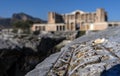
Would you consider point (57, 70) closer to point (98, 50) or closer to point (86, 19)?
point (98, 50)

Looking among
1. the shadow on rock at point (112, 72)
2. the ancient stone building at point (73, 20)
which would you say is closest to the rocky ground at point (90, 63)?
the shadow on rock at point (112, 72)

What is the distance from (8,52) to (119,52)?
991 centimetres

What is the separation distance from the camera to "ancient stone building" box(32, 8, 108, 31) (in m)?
78.2

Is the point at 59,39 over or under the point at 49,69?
under

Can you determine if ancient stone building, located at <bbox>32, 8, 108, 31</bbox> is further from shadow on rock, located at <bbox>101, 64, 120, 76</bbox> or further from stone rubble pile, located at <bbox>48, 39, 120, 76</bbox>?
shadow on rock, located at <bbox>101, 64, 120, 76</bbox>

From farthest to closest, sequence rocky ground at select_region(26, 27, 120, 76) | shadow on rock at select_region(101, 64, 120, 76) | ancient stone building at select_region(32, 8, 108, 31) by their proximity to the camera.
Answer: ancient stone building at select_region(32, 8, 108, 31) < rocky ground at select_region(26, 27, 120, 76) < shadow on rock at select_region(101, 64, 120, 76)

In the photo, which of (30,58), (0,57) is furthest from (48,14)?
(0,57)

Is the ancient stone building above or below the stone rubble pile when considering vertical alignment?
below

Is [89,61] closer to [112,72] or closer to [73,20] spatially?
[112,72]

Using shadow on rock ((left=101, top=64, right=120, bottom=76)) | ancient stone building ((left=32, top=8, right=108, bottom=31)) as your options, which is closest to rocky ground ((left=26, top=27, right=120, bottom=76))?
shadow on rock ((left=101, top=64, right=120, bottom=76))

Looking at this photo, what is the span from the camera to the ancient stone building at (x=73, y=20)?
78206 mm

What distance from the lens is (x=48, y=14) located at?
278 ft

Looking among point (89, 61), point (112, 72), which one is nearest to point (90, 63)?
point (89, 61)

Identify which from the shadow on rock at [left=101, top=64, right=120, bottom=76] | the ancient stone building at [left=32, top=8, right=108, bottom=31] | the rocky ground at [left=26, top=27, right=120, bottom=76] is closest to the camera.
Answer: the shadow on rock at [left=101, top=64, right=120, bottom=76]
